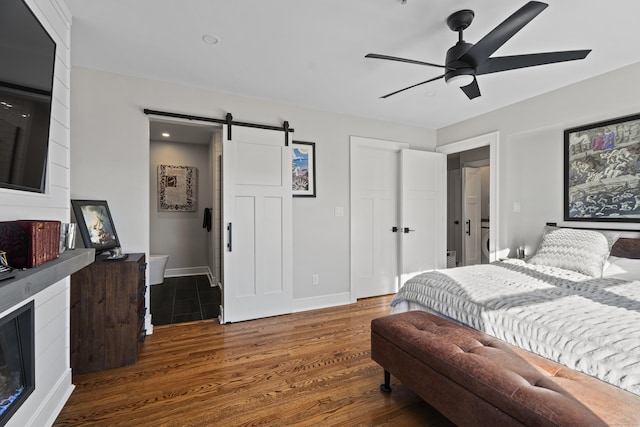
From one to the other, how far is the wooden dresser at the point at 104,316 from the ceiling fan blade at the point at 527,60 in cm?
288

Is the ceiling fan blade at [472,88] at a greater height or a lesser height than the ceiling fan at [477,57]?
lesser

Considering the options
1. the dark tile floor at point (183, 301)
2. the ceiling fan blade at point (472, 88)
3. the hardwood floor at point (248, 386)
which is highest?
the ceiling fan blade at point (472, 88)

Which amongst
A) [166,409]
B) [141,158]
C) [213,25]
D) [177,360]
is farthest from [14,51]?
[177,360]

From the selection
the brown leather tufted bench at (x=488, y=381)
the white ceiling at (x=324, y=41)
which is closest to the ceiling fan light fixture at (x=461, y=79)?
the white ceiling at (x=324, y=41)

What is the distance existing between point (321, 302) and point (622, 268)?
2778 mm

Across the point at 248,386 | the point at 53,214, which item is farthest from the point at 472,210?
the point at 53,214

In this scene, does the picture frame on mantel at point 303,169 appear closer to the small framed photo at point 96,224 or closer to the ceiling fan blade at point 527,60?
the small framed photo at point 96,224

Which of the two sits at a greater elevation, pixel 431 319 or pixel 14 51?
pixel 14 51

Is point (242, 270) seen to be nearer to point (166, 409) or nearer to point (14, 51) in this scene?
point (166, 409)

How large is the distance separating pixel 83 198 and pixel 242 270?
1.57 meters

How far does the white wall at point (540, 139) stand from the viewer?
2633mm

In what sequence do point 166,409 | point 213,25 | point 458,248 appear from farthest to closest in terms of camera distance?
point 458,248
point 213,25
point 166,409

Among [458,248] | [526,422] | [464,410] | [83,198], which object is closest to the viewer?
[526,422]

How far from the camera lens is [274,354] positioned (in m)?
2.41
